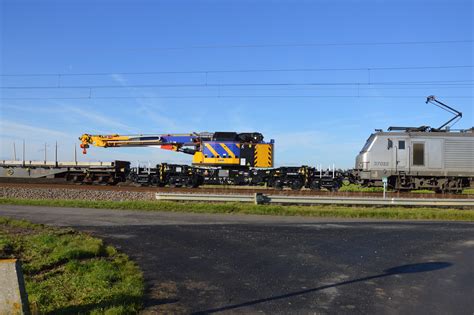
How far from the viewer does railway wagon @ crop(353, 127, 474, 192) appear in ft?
69.1

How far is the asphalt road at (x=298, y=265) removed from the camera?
5.38 m

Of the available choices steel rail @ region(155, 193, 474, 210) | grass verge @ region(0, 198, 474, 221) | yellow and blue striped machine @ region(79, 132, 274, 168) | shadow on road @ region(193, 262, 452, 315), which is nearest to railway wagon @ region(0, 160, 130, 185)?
yellow and blue striped machine @ region(79, 132, 274, 168)

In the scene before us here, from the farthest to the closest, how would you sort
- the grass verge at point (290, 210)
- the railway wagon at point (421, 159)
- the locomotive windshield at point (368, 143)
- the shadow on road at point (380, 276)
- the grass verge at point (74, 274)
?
the locomotive windshield at point (368, 143) → the railway wagon at point (421, 159) → the grass verge at point (290, 210) → the shadow on road at point (380, 276) → the grass verge at point (74, 274)

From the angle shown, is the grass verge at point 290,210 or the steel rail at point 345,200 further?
the steel rail at point 345,200

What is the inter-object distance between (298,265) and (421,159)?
1596 centimetres

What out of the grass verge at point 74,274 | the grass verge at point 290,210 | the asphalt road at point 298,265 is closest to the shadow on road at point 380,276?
the asphalt road at point 298,265

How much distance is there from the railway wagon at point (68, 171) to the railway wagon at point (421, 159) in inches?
548

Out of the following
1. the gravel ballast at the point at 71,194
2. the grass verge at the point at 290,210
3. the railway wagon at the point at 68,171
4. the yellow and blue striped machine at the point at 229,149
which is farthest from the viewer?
the railway wagon at the point at 68,171

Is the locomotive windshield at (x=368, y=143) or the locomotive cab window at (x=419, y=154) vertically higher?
the locomotive windshield at (x=368, y=143)

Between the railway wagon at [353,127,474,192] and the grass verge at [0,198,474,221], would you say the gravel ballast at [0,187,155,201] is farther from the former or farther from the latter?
the railway wagon at [353,127,474,192]

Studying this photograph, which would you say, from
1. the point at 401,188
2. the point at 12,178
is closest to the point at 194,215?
the point at 401,188

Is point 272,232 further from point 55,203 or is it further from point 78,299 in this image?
point 55,203

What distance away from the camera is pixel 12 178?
27.5 metres

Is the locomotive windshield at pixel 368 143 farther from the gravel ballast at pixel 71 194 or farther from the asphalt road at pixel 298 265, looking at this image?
the gravel ballast at pixel 71 194
